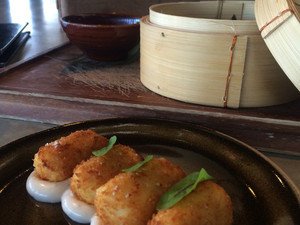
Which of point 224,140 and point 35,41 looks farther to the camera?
point 35,41

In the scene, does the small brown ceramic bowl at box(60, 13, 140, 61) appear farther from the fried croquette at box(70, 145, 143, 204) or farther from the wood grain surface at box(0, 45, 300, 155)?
the fried croquette at box(70, 145, 143, 204)

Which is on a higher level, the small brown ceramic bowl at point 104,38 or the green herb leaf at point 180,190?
the small brown ceramic bowl at point 104,38

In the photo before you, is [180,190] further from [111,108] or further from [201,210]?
[111,108]

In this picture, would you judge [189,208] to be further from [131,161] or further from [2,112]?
[2,112]

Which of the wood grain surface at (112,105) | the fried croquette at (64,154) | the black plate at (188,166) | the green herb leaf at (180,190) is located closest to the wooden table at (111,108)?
the wood grain surface at (112,105)

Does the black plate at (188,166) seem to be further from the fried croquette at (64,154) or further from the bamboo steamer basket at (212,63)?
the bamboo steamer basket at (212,63)

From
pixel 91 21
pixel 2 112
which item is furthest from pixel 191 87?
pixel 91 21
